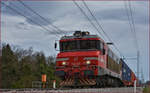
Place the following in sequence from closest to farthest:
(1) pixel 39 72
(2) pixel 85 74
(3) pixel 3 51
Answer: (2) pixel 85 74, (3) pixel 3 51, (1) pixel 39 72

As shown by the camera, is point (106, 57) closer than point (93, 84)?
→ No

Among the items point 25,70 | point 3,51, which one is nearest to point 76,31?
point 3,51

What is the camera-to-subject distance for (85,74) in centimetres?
1980

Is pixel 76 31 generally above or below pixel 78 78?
above

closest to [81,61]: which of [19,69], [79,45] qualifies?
[79,45]

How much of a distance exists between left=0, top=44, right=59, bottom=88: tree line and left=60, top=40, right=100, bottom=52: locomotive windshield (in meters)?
28.9

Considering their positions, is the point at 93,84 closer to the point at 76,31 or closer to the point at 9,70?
the point at 76,31

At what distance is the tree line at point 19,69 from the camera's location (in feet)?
164

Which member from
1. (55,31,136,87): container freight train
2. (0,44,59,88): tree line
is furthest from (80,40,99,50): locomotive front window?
(0,44,59,88): tree line

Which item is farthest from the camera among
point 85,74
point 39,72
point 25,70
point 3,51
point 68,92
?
point 39,72

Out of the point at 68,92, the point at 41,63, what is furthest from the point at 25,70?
the point at 68,92

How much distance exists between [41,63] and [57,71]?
44012 millimetres

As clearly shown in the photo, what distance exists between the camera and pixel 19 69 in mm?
53375

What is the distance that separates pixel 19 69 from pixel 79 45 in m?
34.1
